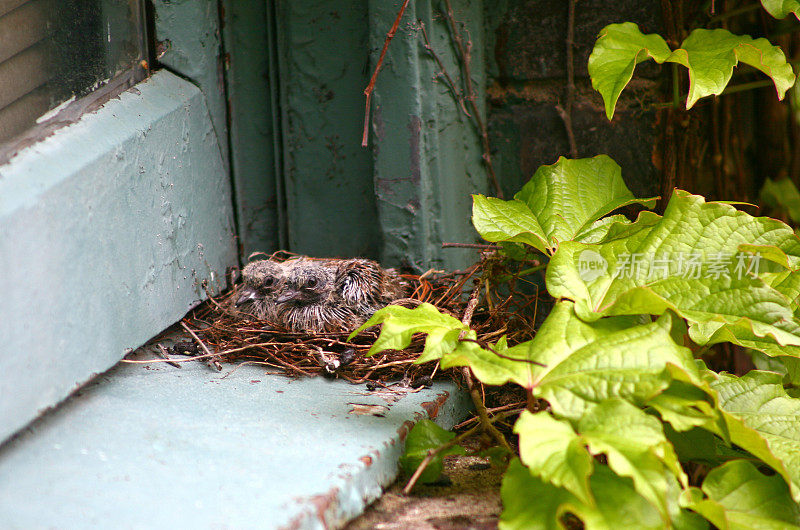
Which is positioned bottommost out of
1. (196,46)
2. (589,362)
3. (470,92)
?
(589,362)

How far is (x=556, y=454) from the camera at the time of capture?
35.4 inches

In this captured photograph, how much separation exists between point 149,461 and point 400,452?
1.47ft

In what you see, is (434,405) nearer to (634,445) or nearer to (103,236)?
(634,445)

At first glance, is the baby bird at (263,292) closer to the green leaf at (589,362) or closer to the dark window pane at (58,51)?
the dark window pane at (58,51)

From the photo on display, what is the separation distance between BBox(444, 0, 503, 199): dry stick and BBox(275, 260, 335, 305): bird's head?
613 millimetres

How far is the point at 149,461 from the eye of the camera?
1097mm

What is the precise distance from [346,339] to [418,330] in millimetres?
539

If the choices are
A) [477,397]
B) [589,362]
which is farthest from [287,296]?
[589,362]

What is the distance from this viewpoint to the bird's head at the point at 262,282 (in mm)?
1799

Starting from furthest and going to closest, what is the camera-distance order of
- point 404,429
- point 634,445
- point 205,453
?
point 404,429, point 205,453, point 634,445

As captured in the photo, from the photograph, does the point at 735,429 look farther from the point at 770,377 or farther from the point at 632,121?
the point at 632,121

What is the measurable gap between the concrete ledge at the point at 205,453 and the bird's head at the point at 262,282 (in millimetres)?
354

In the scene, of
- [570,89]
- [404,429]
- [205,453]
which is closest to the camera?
[205,453]

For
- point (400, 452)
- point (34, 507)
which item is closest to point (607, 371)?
point (400, 452)
